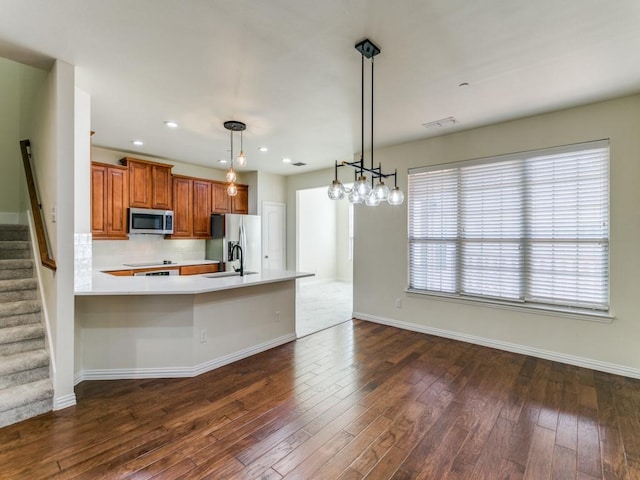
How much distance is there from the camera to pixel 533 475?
1.85 metres

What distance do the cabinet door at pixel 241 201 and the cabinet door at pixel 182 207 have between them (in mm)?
951

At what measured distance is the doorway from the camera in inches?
277

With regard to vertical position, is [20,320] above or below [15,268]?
below

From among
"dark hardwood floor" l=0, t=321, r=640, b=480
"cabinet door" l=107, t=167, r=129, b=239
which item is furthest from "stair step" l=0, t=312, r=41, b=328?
"cabinet door" l=107, t=167, r=129, b=239

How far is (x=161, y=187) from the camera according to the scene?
5.43m

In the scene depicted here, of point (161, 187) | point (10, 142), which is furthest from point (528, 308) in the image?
point (10, 142)

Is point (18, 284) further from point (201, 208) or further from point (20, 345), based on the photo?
point (201, 208)

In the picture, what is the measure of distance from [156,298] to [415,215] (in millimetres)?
3486

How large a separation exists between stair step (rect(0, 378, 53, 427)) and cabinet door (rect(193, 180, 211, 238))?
371 cm

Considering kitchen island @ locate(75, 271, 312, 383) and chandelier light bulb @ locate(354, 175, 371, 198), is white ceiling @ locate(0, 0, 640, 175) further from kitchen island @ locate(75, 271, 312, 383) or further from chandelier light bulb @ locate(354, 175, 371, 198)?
kitchen island @ locate(75, 271, 312, 383)

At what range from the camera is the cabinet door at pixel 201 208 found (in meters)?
5.95

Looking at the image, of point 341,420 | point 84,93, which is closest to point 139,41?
point 84,93

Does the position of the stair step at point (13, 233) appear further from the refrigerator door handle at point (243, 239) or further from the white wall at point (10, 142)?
the refrigerator door handle at point (243, 239)

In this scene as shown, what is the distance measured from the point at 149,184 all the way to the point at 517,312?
5.66 m
